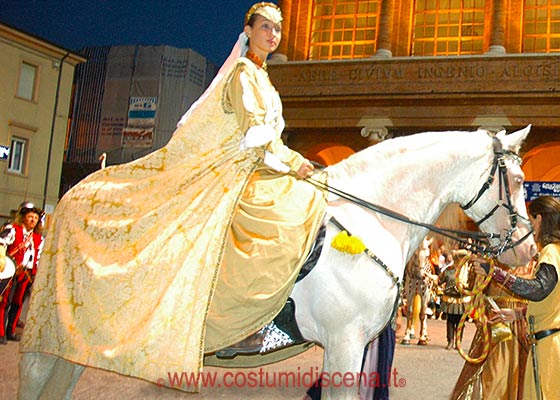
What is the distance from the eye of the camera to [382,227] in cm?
350

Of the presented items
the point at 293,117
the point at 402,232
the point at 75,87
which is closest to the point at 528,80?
the point at 293,117

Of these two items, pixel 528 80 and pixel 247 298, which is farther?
pixel 528 80

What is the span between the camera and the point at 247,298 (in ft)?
10.4

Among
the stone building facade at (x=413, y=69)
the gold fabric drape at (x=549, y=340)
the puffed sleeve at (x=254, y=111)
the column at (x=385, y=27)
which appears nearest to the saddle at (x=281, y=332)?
the puffed sleeve at (x=254, y=111)

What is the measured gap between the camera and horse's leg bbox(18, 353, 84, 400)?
346cm

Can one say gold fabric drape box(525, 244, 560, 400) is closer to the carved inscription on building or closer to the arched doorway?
the carved inscription on building

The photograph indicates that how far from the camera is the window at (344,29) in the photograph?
24.9 metres

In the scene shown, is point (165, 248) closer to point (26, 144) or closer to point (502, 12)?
point (502, 12)

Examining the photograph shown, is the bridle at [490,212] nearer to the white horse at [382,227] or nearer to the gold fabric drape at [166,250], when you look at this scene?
the white horse at [382,227]

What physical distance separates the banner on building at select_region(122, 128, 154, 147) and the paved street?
26615mm

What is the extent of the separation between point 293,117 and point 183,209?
21.8 meters

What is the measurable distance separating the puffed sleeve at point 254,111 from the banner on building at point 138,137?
105ft

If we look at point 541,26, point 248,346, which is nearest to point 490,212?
point 248,346

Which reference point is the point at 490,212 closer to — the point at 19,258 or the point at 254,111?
the point at 254,111
